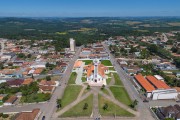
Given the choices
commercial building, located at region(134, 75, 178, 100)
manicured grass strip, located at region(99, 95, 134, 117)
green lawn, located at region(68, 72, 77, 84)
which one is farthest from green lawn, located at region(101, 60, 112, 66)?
manicured grass strip, located at region(99, 95, 134, 117)

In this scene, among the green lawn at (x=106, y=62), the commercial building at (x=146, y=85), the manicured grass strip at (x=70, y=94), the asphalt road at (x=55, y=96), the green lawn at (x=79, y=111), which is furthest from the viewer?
the green lawn at (x=106, y=62)

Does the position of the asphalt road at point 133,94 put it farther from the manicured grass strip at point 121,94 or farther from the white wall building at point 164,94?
the white wall building at point 164,94

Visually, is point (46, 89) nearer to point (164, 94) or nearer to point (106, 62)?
point (164, 94)

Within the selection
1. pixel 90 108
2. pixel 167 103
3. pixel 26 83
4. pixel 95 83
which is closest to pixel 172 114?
pixel 167 103

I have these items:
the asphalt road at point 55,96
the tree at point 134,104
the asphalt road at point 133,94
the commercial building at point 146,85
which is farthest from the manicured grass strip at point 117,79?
the asphalt road at point 55,96

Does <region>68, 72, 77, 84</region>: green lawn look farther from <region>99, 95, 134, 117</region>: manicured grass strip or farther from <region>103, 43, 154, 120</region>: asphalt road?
<region>99, 95, 134, 117</region>: manicured grass strip

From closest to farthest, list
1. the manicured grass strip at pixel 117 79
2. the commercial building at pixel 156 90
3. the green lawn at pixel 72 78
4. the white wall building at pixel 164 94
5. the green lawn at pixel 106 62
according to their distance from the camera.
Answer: the white wall building at pixel 164 94 → the commercial building at pixel 156 90 → the manicured grass strip at pixel 117 79 → the green lawn at pixel 72 78 → the green lawn at pixel 106 62
